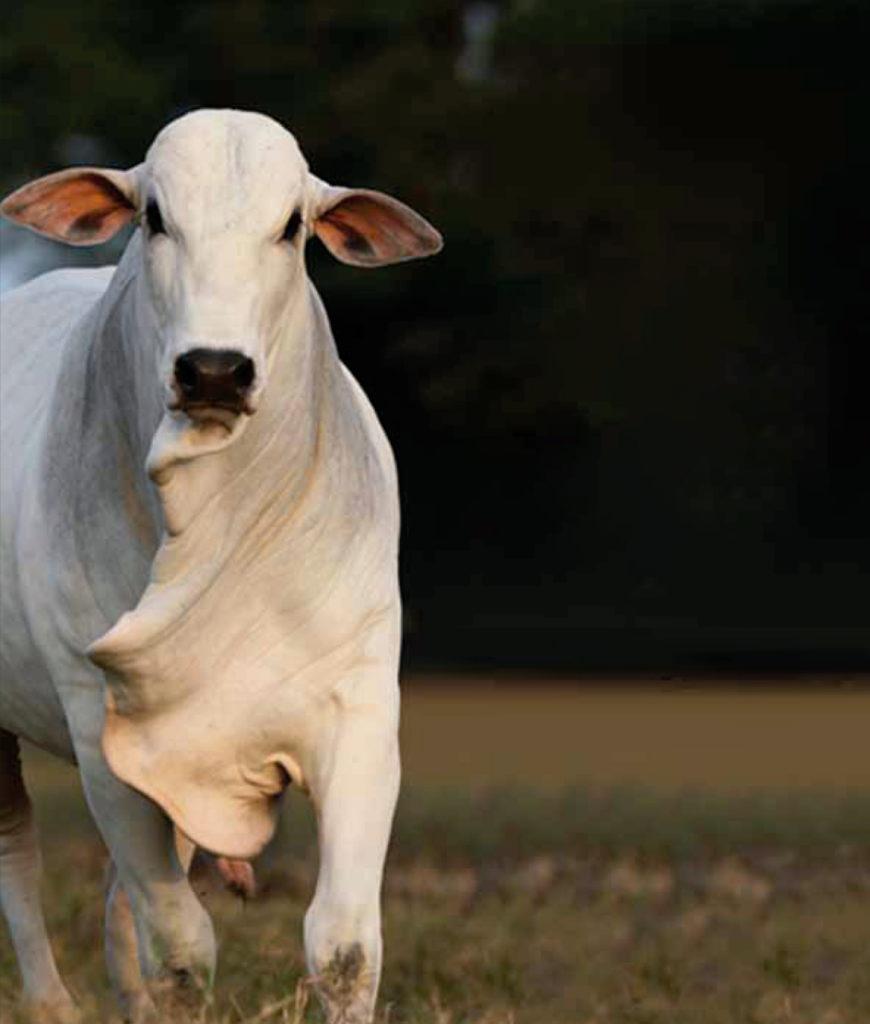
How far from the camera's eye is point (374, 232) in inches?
242

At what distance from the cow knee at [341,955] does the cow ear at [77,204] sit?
1379 millimetres

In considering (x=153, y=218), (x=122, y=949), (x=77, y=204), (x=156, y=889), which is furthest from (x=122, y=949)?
(x=153, y=218)

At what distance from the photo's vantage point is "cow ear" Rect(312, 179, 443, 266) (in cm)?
610

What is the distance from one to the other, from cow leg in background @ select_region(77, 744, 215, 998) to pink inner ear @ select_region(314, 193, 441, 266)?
3.73 ft

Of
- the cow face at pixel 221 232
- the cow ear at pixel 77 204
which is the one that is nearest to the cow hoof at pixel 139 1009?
the cow face at pixel 221 232

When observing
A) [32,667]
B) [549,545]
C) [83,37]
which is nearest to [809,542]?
[549,545]

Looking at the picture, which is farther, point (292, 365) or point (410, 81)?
point (410, 81)

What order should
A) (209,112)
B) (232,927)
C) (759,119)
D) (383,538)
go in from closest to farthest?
1. (209,112)
2. (383,538)
3. (232,927)
4. (759,119)

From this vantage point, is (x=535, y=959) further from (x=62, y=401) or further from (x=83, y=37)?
(x=83, y=37)

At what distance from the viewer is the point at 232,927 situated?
9.24 meters

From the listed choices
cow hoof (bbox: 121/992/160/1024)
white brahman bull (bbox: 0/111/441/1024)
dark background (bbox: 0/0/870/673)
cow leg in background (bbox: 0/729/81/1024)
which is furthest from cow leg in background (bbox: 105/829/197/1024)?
dark background (bbox: 0/0/870/673)

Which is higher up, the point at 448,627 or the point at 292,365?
the point at 292,365

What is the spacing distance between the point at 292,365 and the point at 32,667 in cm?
110

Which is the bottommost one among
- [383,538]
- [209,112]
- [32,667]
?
[32,667]
